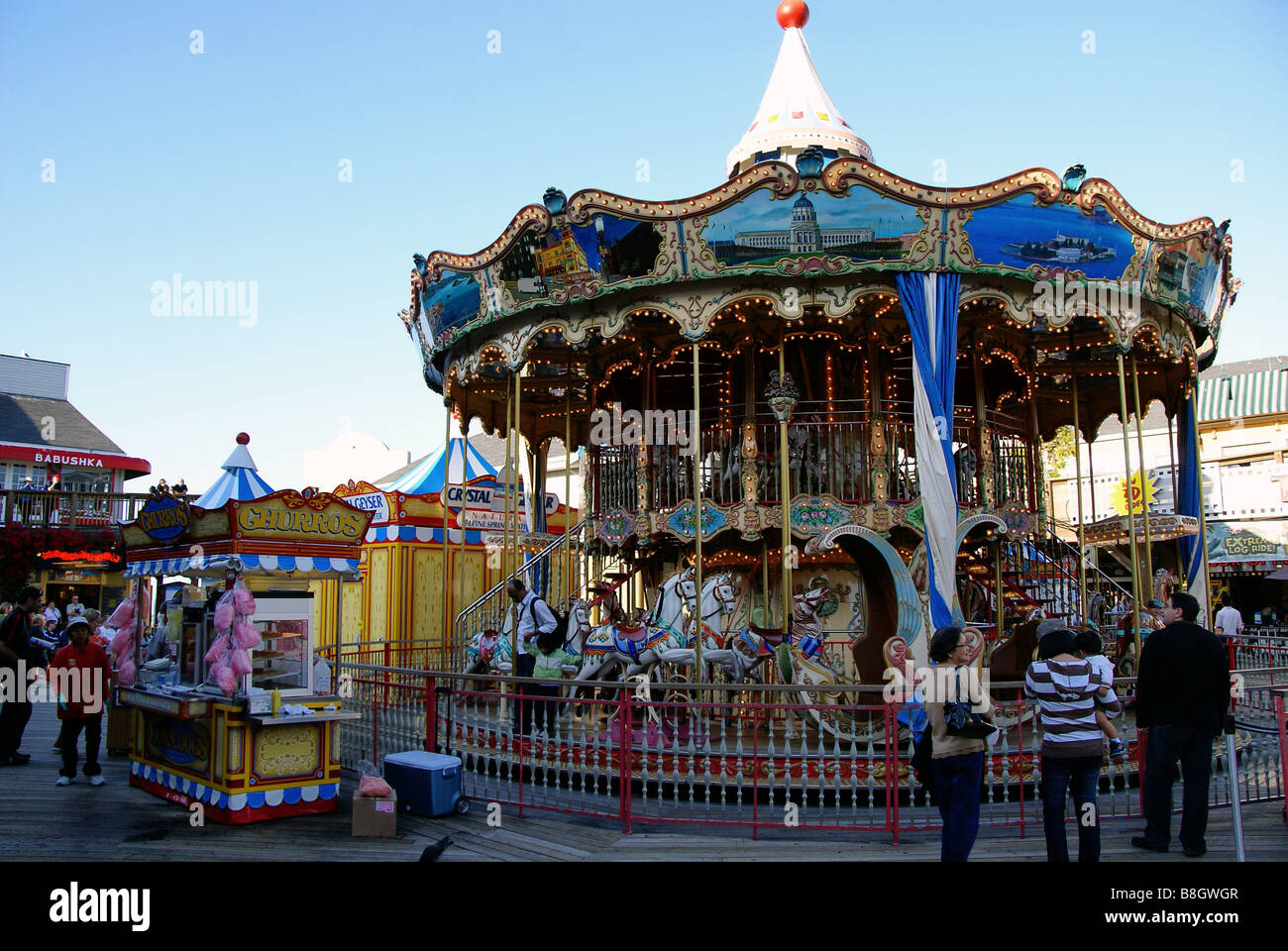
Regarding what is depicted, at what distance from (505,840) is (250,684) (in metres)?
2.66

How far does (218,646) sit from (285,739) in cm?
94

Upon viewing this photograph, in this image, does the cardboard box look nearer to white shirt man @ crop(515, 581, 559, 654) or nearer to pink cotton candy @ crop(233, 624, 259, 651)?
pink cotton candy @ crop(233, 624, 259, 651)

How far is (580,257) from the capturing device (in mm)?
10789

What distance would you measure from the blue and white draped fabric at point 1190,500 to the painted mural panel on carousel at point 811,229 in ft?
19.8

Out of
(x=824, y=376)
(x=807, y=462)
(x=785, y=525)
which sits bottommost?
(x=785, y=525)

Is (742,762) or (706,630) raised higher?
(706,630)

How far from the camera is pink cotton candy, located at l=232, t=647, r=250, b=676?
298 inches

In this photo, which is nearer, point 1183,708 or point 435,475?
point 1183,708

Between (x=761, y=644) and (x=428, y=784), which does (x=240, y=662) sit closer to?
(x=428, y=784)

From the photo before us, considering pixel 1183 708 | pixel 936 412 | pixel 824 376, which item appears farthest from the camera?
pixel 824 376

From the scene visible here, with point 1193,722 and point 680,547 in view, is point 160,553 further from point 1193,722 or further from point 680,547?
point 1193,722

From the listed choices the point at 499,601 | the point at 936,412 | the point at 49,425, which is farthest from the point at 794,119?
the point at 49,425

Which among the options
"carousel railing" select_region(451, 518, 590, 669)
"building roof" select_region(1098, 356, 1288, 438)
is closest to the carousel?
"carousel railing" select_region(451, 518, 590, 669)
